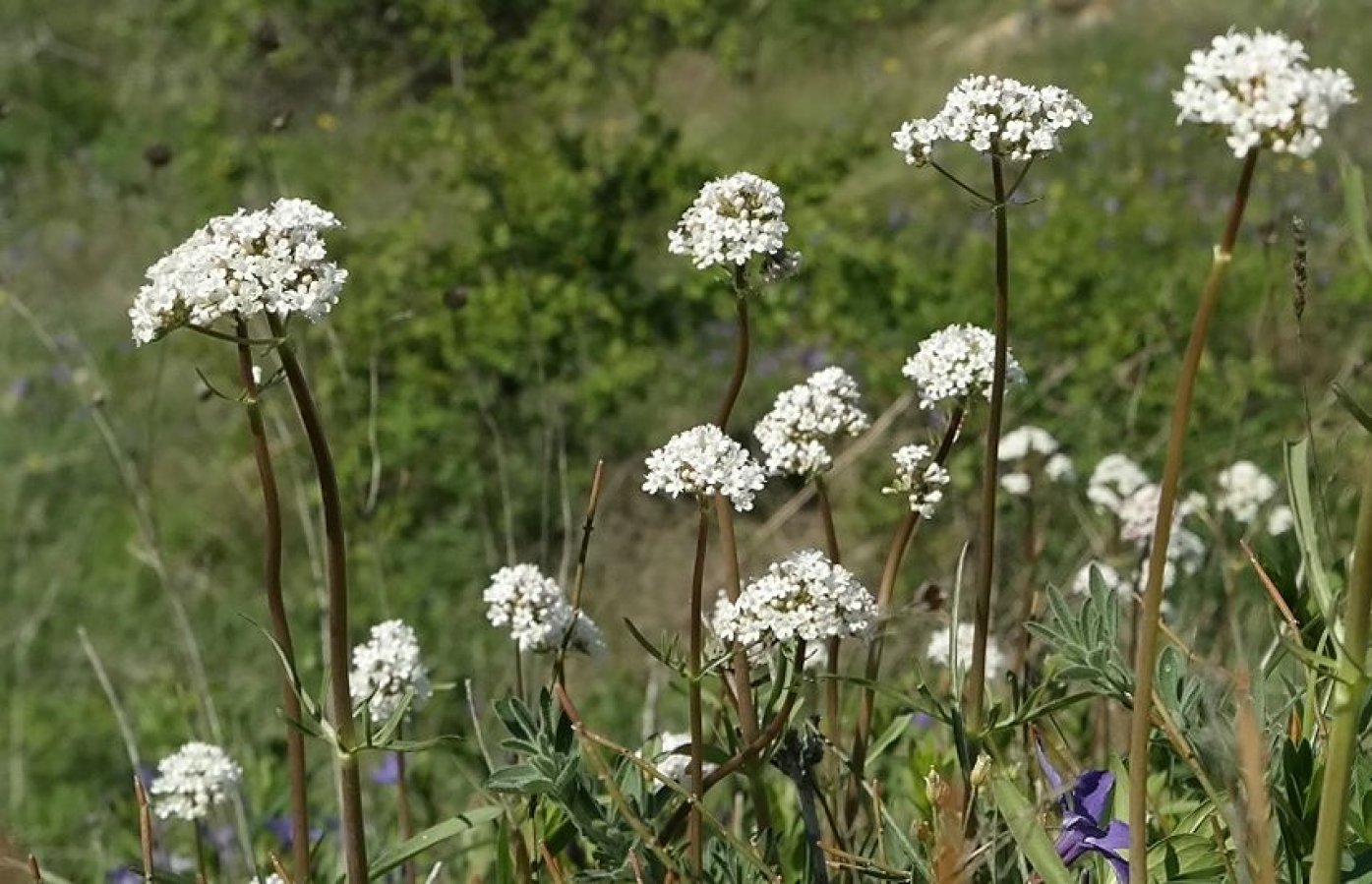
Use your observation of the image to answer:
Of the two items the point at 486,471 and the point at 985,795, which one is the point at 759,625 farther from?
the point at 486,471

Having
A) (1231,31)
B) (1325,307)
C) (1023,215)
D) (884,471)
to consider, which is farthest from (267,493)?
(1023,215)

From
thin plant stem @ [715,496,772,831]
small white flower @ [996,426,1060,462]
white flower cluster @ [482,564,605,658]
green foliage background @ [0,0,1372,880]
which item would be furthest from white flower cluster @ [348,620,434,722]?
small white flower @ [996,426,1060,462]

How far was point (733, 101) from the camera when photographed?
9609mm

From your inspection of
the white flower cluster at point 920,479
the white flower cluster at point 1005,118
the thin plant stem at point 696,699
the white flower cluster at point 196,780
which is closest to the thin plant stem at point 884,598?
the white flower cluster at point 920,479

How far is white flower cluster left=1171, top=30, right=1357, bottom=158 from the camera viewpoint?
0.66 meters

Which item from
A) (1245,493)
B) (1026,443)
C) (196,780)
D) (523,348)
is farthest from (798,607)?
(523,348)

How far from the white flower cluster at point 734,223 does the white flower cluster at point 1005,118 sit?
0.12m

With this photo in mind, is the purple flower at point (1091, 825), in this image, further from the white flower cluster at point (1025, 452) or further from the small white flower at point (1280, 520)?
the small white flower at point (1280, 520)

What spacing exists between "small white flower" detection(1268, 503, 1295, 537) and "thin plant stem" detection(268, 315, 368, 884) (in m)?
1.40

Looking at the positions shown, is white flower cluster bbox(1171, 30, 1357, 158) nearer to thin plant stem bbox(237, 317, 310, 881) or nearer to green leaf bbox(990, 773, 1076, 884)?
green leaf bbox(990, 773, 1076, 884)

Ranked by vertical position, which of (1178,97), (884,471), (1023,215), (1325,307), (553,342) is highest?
(1023,215)

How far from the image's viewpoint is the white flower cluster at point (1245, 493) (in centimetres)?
207

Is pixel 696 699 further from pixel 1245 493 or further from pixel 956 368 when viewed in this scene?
pixel 1245 493

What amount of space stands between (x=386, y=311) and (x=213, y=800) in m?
3.49
